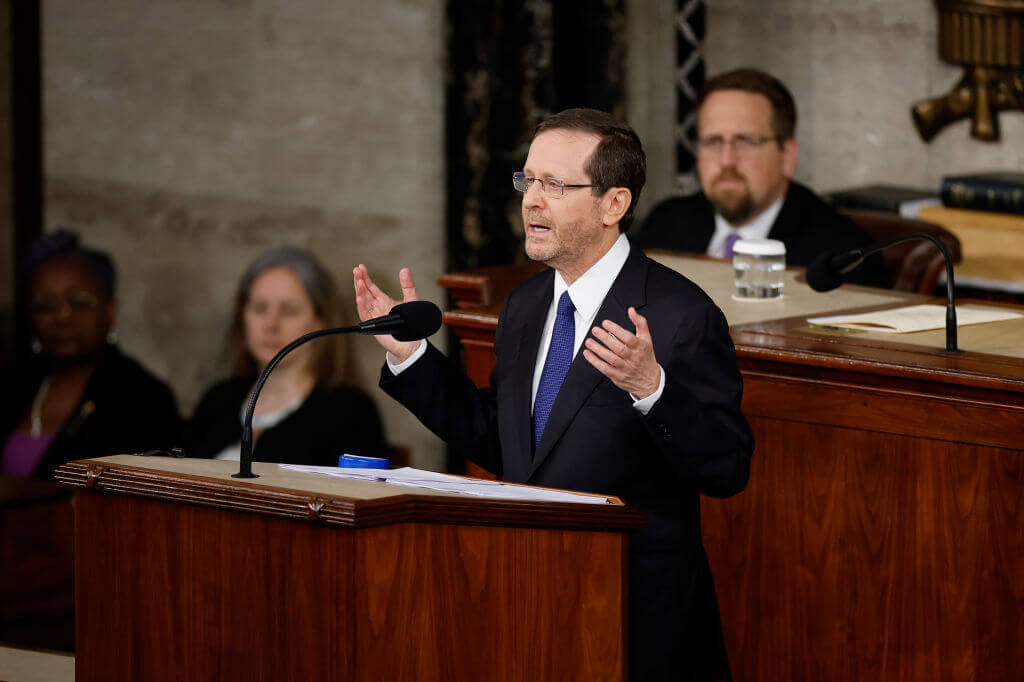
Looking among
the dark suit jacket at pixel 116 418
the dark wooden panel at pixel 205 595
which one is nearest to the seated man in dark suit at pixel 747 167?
the dark suit jacket at pixel 116 418

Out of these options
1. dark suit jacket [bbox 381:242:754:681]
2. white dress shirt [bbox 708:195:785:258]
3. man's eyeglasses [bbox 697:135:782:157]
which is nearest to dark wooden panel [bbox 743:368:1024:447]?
dark suit jacket [bbox 381:242:754:681]

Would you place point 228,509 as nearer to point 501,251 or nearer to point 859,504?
point 859,504

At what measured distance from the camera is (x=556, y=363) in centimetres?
265

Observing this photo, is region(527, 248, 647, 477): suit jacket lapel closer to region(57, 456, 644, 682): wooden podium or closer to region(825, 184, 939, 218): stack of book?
region(57, 456, 644, 682): wooden podium

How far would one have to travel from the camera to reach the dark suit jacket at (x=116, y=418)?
205 inches

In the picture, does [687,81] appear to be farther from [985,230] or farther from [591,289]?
[591,289]

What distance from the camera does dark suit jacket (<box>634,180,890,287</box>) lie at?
441 centimetres

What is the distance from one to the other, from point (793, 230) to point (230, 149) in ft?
8.57

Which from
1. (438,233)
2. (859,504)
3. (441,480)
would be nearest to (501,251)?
(438,233)

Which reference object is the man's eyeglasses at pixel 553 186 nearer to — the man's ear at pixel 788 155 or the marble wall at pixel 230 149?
the man's ear at pixel 788 155

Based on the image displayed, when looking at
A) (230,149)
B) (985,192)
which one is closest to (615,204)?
(985,192)

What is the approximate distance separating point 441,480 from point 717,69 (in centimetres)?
373

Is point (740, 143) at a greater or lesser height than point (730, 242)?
greater

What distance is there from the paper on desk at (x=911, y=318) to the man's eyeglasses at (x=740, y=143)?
4.31 feet
